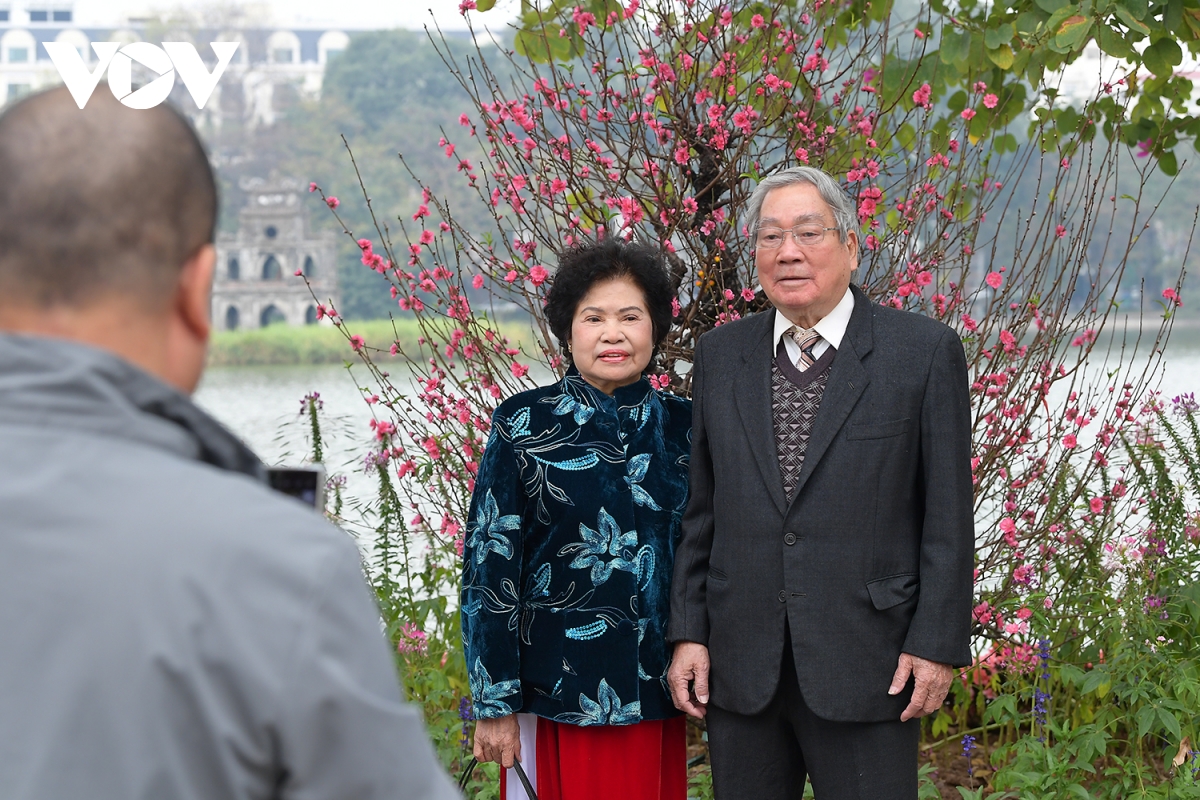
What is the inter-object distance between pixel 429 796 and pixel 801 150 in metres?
2.97

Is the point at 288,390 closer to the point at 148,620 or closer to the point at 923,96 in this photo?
the point at 923,96

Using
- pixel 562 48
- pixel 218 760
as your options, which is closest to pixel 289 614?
pixel 218 760

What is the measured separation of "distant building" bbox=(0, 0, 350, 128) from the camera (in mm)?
38812

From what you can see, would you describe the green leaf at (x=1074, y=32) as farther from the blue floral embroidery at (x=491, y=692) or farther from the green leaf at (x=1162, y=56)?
the blue floral embroidery at (x=491, y=692)

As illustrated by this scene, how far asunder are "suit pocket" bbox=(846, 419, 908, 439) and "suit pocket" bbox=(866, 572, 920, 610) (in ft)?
0.90

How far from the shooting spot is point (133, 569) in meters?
0.80

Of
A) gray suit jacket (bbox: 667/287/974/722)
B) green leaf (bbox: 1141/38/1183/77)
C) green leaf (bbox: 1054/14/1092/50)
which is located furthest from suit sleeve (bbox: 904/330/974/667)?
green leaf (bbox: 1141/38/1183/77)

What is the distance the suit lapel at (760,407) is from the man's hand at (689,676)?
1.16 ft

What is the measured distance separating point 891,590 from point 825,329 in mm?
546

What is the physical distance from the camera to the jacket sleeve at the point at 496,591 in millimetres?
2469

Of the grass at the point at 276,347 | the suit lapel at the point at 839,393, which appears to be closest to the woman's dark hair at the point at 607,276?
the suit lapel at the point at 839,393

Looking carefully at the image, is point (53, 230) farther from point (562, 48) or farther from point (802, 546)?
point (562, 48)

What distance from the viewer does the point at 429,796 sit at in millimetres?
904

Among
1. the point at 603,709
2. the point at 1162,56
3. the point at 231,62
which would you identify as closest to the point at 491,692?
the point at 603,709
